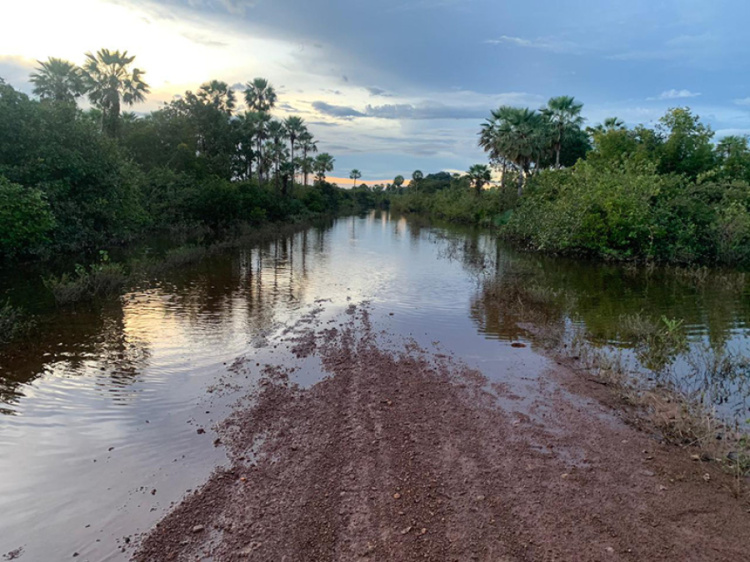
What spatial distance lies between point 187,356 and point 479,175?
60.9 metres

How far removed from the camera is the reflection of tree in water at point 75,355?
7461 mm

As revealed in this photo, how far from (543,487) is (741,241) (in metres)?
26.0

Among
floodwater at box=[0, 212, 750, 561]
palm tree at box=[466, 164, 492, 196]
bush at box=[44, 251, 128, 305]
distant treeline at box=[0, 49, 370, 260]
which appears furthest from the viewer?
palm tree at box=[466, 164, 492, 196]

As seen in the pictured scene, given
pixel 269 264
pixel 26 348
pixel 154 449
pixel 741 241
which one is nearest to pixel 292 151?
pixel 269 264

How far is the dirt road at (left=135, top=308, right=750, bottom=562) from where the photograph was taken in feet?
12.4

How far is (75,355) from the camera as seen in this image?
8.62 metres

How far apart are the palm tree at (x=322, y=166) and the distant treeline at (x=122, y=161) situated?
23.0ft

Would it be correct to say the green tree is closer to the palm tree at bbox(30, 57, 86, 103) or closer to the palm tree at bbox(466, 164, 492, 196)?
the palm tree at bbox(466, 164, 492, 196)

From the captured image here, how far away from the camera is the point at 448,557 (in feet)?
12.0

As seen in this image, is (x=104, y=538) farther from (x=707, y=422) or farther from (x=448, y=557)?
(x=707, y=422)

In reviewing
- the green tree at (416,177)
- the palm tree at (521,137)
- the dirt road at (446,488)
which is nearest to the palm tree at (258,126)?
the palm tree at (521,137)

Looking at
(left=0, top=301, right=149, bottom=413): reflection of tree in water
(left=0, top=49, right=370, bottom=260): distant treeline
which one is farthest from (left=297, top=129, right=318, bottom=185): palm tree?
(left=0, top=301, right=149, bottom=413): reflection of tree in water

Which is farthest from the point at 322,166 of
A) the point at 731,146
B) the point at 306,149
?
the point at 731,146

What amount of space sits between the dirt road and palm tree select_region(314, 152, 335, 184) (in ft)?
254
